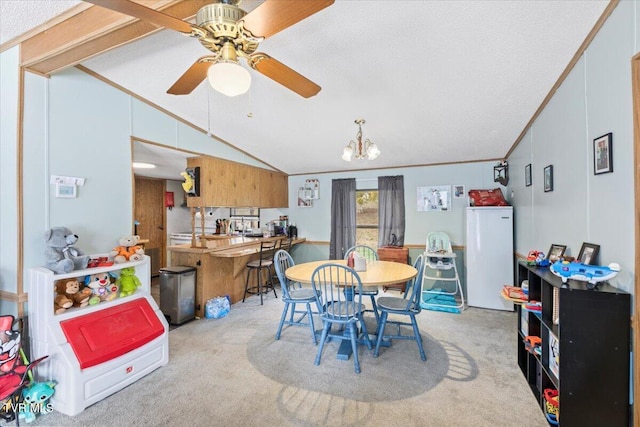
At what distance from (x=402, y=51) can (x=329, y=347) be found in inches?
106

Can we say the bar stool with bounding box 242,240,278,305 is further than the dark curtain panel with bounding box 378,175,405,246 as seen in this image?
No

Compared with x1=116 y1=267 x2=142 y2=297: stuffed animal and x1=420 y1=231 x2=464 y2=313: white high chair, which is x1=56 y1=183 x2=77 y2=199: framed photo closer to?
x1=116 y1=267 x2=142 y2=297: stuffed animal

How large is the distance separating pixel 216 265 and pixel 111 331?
1.71m

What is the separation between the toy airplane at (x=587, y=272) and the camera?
1472mm

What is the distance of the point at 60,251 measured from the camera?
2211mm

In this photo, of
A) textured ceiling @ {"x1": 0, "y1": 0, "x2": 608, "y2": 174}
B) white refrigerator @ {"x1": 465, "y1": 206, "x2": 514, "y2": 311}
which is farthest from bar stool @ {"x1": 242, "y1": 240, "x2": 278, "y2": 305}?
white refrigerator @ {"x1": 465, "y1": 206, "x2": 514, "y2": 311}

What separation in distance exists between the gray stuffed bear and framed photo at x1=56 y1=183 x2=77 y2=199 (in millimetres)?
307

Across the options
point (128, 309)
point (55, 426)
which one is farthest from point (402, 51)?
point (55, 426)

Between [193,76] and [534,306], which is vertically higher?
[193,76]

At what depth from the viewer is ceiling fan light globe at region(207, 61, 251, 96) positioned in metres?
1.28

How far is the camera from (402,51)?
210cm

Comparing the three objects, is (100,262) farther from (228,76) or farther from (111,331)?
(228,76)

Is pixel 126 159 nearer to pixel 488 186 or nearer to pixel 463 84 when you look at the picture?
pixel 463 84

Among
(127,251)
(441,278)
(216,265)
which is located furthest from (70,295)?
(441,278)
